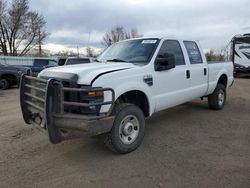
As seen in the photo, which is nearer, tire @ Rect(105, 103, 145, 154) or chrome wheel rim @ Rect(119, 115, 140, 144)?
tire @ Rect(105, 103, 145, 154)

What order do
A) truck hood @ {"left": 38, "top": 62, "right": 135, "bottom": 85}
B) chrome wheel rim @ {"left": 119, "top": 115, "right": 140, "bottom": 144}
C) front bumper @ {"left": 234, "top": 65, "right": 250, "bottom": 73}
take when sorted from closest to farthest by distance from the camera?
truck hood @ {"left": 38, "top": 62, "right": 135, "bottom": 85}
chrome wheel rim @ {"left": 119, "top": 115, "right": 140, "bottom": 144}
front bumper @ {"left": 234, "top": 65, "right": 250, "bottom": 73}

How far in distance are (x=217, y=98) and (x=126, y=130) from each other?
411 cm

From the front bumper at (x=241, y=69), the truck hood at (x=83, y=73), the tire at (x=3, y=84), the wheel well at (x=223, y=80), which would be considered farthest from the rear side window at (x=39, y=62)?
the truck hood at (x=83, y=73)

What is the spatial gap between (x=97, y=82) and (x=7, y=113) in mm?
5090

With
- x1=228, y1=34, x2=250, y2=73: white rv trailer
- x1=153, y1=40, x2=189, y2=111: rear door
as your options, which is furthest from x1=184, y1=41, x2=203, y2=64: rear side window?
x1=228, y1=34, x2=250, y2=73: white rv trailer

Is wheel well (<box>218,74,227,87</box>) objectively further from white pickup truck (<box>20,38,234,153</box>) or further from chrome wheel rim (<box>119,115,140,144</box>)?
chrome wheel rim (<box>119,115,140,144</box>)

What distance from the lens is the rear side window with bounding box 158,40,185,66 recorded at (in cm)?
579

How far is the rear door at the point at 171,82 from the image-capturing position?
542 cm

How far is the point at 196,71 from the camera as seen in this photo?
661 cm

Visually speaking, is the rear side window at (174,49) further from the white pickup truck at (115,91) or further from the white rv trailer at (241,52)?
the white rv trailer at (241,52)

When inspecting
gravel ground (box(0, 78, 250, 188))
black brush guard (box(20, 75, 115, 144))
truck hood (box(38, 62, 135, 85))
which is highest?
truck hood (box(38, 62, 135, 85))

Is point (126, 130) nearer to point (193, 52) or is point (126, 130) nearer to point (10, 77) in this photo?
point (193, 52)

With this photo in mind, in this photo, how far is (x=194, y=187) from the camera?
3652 mm

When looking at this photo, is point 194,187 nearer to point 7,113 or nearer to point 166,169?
point 166,169
